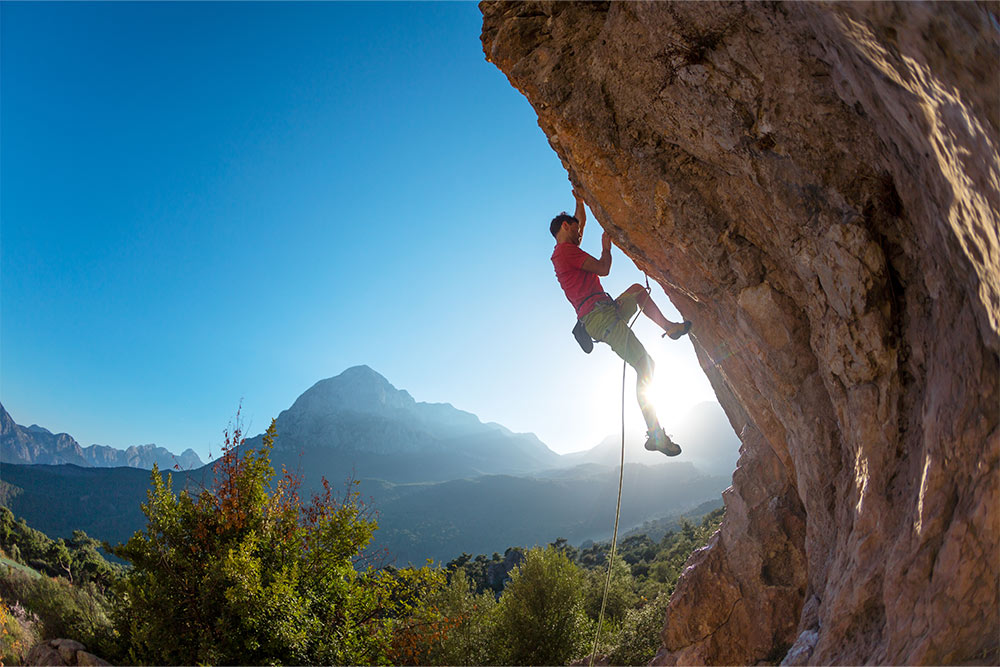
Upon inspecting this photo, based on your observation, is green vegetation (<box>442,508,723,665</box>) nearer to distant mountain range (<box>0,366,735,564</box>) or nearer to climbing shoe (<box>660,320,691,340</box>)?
climbing shoe (<box>660,320,691,340</box>)

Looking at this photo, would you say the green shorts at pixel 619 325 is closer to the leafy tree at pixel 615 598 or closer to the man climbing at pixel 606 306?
the man climbing at pixel 606 306

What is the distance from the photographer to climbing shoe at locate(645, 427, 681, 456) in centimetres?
652

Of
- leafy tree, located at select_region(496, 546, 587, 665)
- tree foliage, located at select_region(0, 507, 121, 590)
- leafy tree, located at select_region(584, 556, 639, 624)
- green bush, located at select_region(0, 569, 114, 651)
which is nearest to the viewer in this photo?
green bush, located at select_region(0, 569, 114, 651)

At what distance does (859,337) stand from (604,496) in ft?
421

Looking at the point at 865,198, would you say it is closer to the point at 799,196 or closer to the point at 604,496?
the point at 799,196

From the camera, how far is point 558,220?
6.88m

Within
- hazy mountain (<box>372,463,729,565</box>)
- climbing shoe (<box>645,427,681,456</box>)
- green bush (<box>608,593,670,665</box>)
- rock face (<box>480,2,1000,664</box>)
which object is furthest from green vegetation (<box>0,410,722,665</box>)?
hazy mountain (<box>372,463,729,565</box>)

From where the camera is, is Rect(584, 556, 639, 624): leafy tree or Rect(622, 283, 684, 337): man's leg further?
Rect(584, 556, 639, 624): leafy tree

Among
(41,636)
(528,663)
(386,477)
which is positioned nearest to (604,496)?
(386,477)

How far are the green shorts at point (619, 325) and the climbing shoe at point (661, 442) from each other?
97 cm

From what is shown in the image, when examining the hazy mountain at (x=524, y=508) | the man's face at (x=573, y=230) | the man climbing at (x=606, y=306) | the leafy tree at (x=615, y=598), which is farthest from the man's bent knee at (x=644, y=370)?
the hazy mountain at (x=524, y=508)

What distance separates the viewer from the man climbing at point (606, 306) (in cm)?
651

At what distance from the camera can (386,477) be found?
573ft

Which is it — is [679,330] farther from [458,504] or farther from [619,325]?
[458,504]
